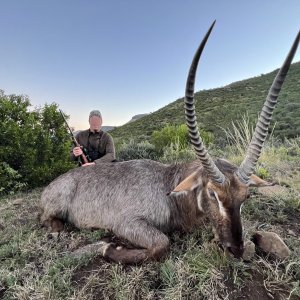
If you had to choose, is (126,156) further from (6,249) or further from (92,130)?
(6,249)

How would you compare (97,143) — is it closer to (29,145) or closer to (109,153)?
(109,153)

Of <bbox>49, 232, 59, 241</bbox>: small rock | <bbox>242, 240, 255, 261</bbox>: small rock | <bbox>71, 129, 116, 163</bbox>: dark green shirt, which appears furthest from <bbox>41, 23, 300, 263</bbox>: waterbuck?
<bbox>71, 129, 116, 163</bbox>: dark green shirt

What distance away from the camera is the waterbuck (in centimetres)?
333

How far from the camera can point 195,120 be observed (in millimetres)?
3182

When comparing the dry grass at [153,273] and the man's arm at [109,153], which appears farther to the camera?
the man's arm at [109,153]

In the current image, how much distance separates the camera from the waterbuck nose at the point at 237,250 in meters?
3.26

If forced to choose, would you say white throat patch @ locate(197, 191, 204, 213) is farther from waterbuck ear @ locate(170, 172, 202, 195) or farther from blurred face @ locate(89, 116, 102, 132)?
blurred face @ locate(89, 116, 102, 132)

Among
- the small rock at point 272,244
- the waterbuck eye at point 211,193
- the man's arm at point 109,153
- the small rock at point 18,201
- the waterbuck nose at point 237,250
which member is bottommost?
the small rock at point 272,244

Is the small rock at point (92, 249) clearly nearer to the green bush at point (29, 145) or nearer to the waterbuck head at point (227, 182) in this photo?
the waterbuck head at point (227, 182)

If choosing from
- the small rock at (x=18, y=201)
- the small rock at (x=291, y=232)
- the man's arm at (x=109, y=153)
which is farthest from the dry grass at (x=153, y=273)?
the man's arm at (x=109, y=153)

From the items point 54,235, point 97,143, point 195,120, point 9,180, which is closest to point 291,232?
point 195,120

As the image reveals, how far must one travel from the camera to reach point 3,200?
7.64 m

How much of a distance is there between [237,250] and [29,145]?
7.04m

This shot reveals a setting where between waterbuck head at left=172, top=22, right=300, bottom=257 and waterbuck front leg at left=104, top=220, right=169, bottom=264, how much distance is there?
61cm
